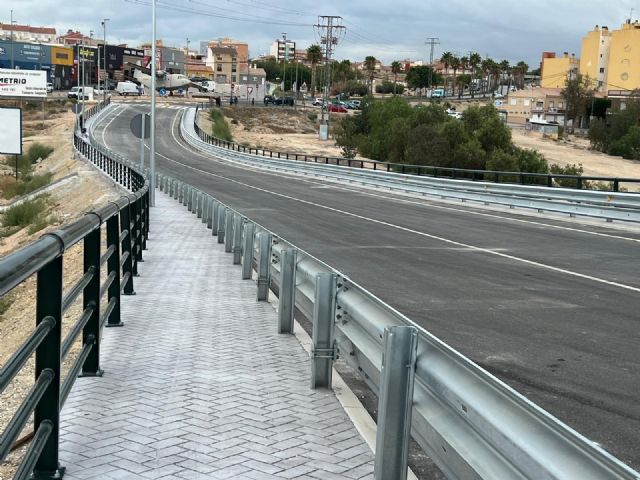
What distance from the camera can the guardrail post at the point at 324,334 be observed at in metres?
7.14

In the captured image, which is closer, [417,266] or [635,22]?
[417,266]

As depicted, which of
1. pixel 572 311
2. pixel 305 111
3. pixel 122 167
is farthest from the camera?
pixel 305 111

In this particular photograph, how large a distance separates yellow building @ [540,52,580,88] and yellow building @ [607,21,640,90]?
22.7 meters

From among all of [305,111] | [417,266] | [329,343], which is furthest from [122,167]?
[305,111]

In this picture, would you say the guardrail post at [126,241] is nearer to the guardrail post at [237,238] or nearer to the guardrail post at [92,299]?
the guardrail post at [92,299]

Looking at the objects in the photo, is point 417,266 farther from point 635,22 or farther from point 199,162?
point 635,22

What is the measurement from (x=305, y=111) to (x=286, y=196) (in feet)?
386

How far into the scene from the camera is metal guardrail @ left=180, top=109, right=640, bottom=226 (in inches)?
980

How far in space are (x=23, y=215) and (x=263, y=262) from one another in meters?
29.5

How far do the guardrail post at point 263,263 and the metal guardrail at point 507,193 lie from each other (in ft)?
51.4

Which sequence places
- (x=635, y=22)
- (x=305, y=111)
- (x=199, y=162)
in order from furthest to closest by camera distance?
(x=635, y=22) → (x=305, y=111) → (x=199, y=162)

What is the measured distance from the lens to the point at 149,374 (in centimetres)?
735

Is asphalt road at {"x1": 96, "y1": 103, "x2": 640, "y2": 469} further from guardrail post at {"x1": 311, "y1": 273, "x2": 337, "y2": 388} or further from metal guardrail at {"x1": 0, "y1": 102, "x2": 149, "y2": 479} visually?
metal guardrail at {"x1": 0, "y1": 102, "x2": 149, "y2": 479}

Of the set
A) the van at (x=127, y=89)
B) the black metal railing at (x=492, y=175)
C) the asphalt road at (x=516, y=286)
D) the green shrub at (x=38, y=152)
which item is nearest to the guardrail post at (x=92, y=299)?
the asphalt road at (x=516, y=286)
